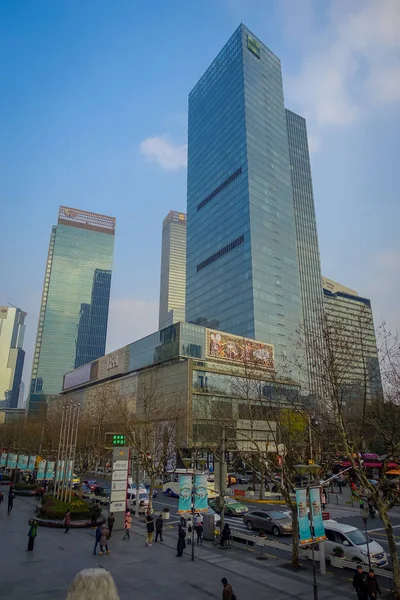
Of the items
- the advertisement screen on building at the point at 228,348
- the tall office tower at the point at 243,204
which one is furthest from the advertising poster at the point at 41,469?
the tall office tower at the point at 243,204

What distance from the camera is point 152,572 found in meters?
17.1

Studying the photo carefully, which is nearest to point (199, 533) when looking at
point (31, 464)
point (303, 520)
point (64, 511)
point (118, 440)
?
point (118, 440)

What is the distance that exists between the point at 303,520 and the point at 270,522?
1204 centimetres

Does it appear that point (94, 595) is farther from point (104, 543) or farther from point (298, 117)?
point (298, 117)

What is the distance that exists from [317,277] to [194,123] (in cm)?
7874

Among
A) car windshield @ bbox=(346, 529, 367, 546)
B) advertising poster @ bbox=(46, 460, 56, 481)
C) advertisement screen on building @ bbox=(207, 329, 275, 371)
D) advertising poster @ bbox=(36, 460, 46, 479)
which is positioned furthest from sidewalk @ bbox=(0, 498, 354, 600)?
advertisement screen on building @ bbox=(207, 329, 275, 371)

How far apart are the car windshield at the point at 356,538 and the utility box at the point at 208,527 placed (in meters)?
8.18

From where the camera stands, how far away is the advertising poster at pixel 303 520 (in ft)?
49.8

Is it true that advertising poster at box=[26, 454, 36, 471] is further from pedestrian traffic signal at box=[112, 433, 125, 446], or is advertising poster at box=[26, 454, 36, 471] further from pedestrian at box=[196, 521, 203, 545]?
pedestrian at box=[196, 521, 203, 545]

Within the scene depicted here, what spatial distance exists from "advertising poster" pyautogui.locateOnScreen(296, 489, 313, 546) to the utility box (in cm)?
1034

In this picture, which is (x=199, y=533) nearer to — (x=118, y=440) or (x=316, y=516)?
(x=118, y=440)

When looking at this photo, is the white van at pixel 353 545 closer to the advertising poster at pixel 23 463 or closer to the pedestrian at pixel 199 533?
the pedestrian at pixel 199 533

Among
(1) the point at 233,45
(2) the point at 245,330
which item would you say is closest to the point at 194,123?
(1) the point at 233,45

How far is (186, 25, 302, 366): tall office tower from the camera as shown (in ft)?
366
